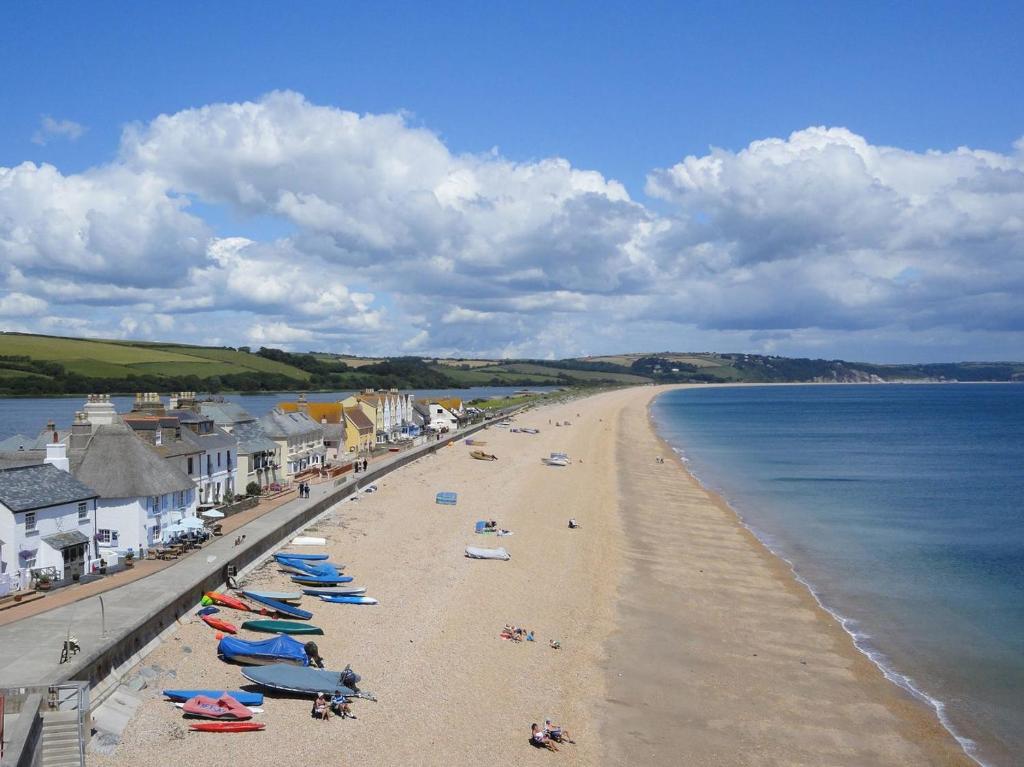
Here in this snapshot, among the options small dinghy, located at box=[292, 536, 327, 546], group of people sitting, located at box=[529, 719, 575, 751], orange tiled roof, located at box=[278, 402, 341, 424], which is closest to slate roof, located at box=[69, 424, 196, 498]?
small dinghy, located at box=[292, 536, 327, 546]

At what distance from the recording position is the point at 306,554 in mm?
28375

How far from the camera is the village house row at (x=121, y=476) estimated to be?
73.7ft

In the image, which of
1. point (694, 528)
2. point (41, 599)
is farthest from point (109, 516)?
point (694, 528)

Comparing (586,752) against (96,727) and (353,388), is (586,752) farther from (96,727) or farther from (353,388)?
(353,388)

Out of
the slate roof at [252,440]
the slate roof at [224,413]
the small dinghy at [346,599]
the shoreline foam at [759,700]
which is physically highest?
the slate roof at [224,413]

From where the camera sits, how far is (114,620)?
1872 centimetres

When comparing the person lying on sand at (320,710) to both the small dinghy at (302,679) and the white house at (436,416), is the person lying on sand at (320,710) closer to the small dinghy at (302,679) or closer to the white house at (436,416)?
the small dinghy at (302,679)

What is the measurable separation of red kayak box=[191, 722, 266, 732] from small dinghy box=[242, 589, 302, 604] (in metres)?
7.16

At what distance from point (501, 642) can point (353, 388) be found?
559 feet

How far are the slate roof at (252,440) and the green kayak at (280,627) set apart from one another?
20246 mm

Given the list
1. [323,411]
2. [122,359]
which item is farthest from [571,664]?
[122,359]

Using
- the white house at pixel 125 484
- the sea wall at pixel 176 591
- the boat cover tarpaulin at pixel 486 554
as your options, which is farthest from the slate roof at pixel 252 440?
the boat cover tarpaulin at pixel 486 554

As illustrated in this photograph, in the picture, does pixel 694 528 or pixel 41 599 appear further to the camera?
pixel 694 528

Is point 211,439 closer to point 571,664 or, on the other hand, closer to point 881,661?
point 571,664
